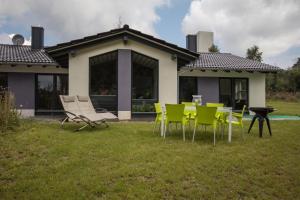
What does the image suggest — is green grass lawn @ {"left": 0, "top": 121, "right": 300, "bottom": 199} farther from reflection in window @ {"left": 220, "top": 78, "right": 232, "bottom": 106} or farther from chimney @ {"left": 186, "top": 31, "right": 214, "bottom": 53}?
chimney @ {"left": 186, "top": 31, "right": 214, "bottom": 53}

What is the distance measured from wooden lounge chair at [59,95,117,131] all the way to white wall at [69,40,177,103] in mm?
2308

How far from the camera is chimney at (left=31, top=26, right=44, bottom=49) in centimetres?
1989

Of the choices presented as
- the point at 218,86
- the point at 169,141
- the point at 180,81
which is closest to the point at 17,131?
the point at 169,141

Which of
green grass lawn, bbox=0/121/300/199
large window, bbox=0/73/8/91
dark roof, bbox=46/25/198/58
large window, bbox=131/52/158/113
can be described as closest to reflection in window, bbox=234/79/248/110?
dark roof, bbox=46/25/198/58

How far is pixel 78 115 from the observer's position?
9641mm

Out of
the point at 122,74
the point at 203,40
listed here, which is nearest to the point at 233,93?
the point at 203,40

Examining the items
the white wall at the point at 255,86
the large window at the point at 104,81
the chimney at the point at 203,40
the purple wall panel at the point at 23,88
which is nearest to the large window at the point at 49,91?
the purple wall panel at the point at 23,88

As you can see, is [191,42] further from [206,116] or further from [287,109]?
[206,116]

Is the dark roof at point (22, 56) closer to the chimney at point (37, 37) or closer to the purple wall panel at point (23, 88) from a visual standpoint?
the chimney at point (37, 37)

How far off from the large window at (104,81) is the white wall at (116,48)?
1.28ft

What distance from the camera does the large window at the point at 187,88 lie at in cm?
1848

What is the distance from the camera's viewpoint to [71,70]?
13.0m

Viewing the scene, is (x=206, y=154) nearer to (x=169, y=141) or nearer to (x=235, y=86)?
(x=169, y=141)

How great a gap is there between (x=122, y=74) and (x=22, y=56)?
24.6ft
